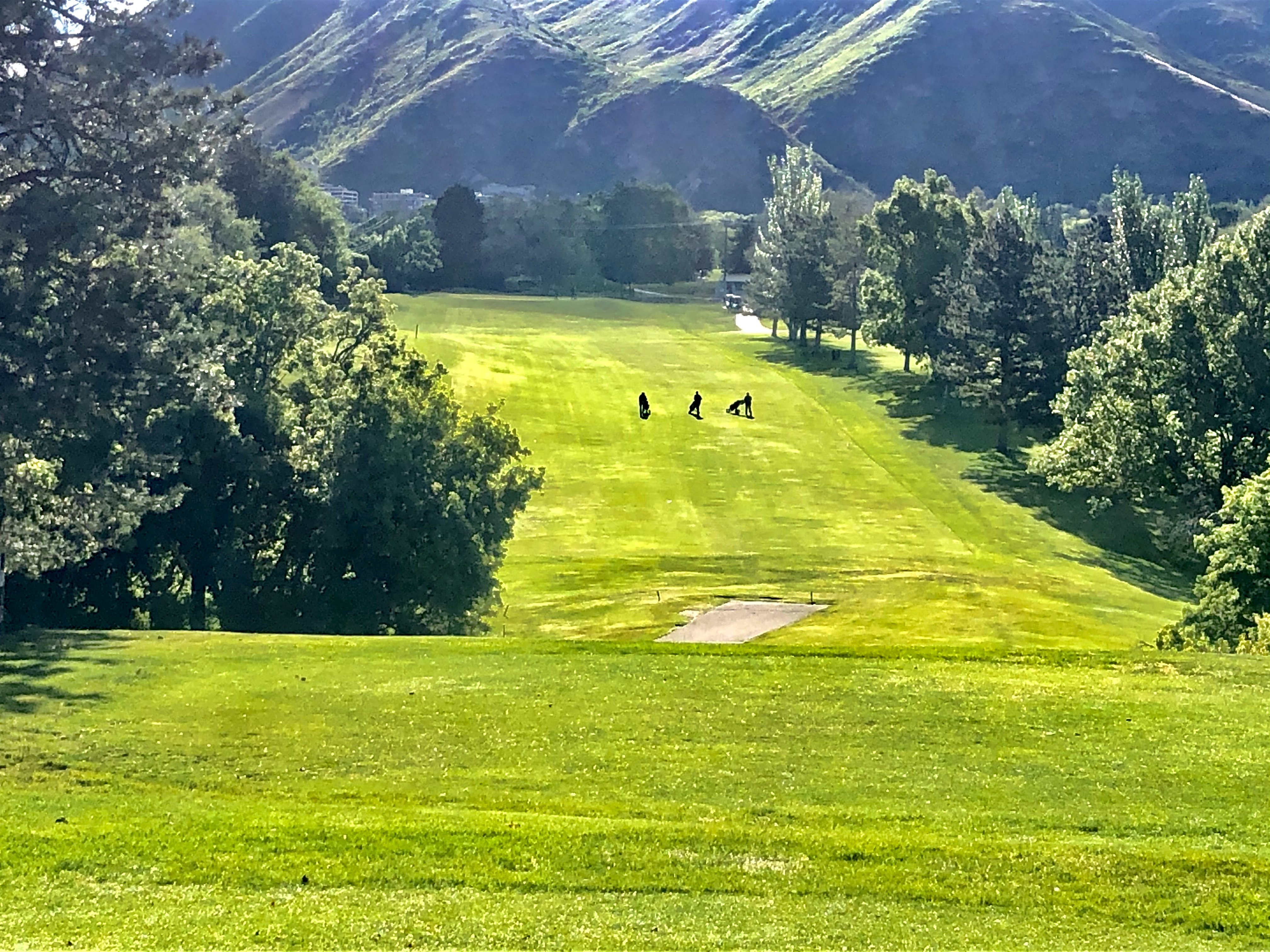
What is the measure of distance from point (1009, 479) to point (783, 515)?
63.4ft

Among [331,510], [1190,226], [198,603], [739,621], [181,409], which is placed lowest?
[739,621]

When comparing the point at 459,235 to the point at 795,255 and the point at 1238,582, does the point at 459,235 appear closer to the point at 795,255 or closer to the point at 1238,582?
the point at 795,255

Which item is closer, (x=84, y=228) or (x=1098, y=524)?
(x=84, y=228)

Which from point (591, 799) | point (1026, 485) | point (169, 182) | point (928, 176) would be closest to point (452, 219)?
point (928, 176)

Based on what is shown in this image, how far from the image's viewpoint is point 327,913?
430 inches

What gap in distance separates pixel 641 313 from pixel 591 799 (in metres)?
130

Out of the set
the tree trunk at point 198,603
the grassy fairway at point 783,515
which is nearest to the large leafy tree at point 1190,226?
the grassy fairway at point 783,515

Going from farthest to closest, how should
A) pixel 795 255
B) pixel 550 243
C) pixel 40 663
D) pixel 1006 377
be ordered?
pixel 550 243, pixel 795 255, pixel 1006 377, pixel 40 663

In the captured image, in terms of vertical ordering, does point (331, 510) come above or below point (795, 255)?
below

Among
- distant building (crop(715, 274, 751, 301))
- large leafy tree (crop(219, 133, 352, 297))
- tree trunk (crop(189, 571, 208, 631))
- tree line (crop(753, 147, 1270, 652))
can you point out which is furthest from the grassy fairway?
distant building (crop(715, 274, 751, 301))

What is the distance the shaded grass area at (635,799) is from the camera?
10984mm

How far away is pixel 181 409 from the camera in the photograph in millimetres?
31406

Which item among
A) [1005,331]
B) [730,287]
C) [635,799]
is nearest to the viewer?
[635,799]

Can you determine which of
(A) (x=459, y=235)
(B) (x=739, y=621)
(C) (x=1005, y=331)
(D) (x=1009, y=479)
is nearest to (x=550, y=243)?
(A) (x=459, y=235)
